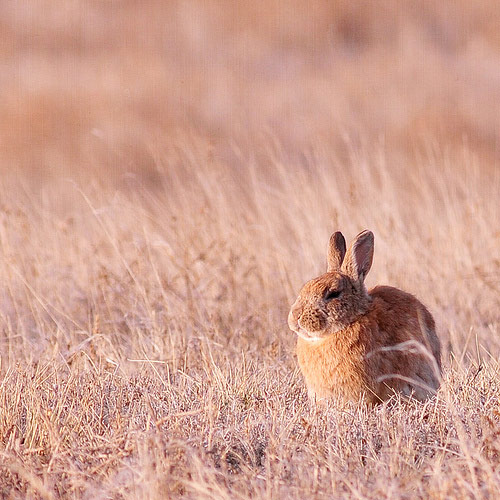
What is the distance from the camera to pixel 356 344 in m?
4.69

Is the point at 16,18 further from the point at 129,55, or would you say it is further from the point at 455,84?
the point at 455,84

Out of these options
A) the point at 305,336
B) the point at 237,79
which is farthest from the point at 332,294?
the point at 237,79

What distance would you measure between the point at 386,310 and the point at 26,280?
10.3 ft

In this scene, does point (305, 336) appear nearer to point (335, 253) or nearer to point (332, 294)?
point (332, 294)

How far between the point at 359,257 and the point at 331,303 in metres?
0.36

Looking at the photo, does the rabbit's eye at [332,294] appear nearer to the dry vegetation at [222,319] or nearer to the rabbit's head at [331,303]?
the rabbit's head at [331,303]

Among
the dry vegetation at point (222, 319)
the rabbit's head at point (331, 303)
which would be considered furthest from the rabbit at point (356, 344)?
the dry vegetation at point (222, 319)

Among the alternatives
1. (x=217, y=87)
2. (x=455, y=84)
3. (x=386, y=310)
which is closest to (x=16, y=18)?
(x=217, y=87)

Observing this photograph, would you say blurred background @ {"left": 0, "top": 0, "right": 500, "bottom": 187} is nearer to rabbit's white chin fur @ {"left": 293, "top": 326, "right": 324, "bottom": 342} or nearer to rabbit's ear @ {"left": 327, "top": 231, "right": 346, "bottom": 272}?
rabbit's ear @ {"left": 327, "top": 231, "right": 346, "bottom": 272}

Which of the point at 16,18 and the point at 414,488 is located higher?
the point at 414,488

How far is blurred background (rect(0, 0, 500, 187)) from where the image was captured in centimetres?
1720

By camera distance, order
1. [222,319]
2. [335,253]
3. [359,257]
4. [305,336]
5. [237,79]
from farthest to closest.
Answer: [237,79] → [222,319] → [335,253] → [359,257] → [305,336]

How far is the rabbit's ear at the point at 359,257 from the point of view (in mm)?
4938

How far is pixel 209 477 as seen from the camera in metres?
3.56
